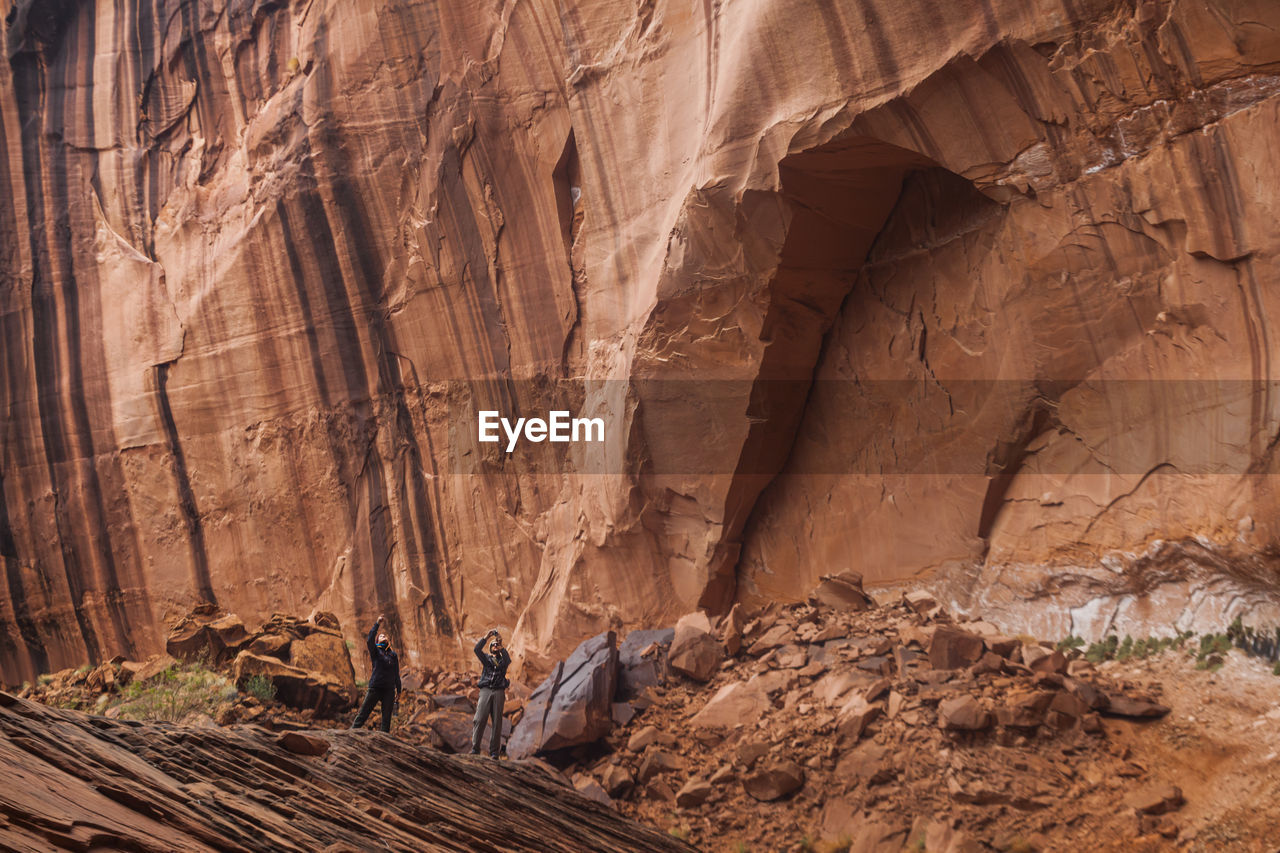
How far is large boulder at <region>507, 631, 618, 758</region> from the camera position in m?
Result: 9.71

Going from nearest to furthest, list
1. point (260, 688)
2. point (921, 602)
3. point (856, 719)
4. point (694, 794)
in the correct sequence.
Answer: point (856, 719) < point (694, 794) < point (921, 602) < point (260, 688)

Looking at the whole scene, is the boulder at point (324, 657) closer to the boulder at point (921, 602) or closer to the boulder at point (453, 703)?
the boulder at point (453, 703)

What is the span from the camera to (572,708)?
388 inches

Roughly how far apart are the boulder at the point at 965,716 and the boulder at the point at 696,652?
3050 millimetres

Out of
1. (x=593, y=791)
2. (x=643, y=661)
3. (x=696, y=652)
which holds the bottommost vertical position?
(x=593, y=791)

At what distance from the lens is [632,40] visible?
12.6 meters

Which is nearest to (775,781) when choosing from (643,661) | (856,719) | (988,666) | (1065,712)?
(856,719)

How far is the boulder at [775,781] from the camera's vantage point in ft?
26.3

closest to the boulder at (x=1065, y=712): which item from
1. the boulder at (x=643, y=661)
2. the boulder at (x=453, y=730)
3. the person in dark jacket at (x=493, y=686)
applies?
the boulder at (x=643, y=661)

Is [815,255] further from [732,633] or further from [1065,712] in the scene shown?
[1065,712]

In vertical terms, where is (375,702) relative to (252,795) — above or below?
Answer: below

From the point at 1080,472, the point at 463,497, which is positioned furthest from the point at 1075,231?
the point at 463,497

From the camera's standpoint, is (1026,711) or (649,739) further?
(649,739)

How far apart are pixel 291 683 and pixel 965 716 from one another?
26.3ft
